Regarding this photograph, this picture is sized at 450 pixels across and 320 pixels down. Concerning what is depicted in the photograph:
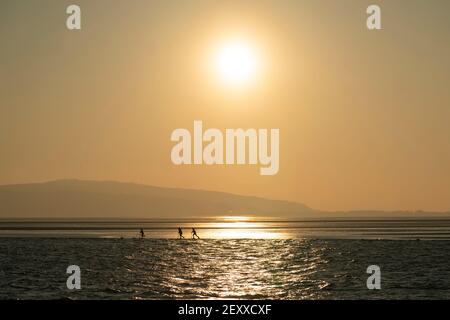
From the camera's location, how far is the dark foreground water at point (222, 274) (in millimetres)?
38969

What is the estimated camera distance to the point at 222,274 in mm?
48531

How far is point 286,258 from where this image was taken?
64312 mm

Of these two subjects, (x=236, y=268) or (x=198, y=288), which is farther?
(x=236, y=268)

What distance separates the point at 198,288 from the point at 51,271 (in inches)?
623

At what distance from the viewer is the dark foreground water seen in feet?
128

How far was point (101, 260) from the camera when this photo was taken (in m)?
60.7
